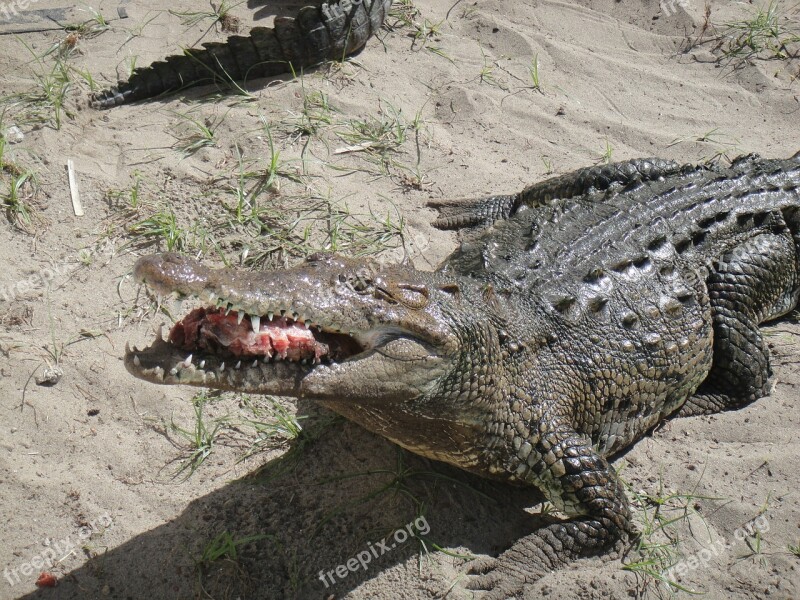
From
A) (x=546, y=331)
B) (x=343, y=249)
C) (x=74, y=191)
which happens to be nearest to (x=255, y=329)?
(x=546, y=331)

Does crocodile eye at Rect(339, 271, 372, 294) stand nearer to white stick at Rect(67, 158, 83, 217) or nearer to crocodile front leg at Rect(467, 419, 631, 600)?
crocodile front leg at Rect(467, 419, 631, 600)

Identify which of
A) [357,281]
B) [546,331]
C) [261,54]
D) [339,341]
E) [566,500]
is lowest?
[566,500]

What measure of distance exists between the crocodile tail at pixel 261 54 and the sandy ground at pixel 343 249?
0.50 ft

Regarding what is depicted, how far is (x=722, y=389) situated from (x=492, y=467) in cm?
162

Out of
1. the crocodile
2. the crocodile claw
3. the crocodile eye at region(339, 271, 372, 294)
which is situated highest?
the crocodile eye at region(339, 271, 372, 294)

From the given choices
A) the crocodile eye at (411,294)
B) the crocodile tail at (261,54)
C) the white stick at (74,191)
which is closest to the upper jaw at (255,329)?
the crocodile eye at (411,294)

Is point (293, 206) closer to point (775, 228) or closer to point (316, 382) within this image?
point (316, 382)

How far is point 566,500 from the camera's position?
140 inches

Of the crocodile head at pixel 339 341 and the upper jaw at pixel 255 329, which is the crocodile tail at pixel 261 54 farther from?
the upper jaw at pixel 255 329

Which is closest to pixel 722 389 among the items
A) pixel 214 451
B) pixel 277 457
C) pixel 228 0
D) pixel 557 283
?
pixel 557 283

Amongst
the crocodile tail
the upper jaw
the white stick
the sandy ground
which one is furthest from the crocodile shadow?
the crocodile tail

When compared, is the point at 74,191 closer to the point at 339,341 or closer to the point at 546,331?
the point at 339,341

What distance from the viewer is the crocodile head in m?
2.72

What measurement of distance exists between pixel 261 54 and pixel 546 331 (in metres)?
3.49
